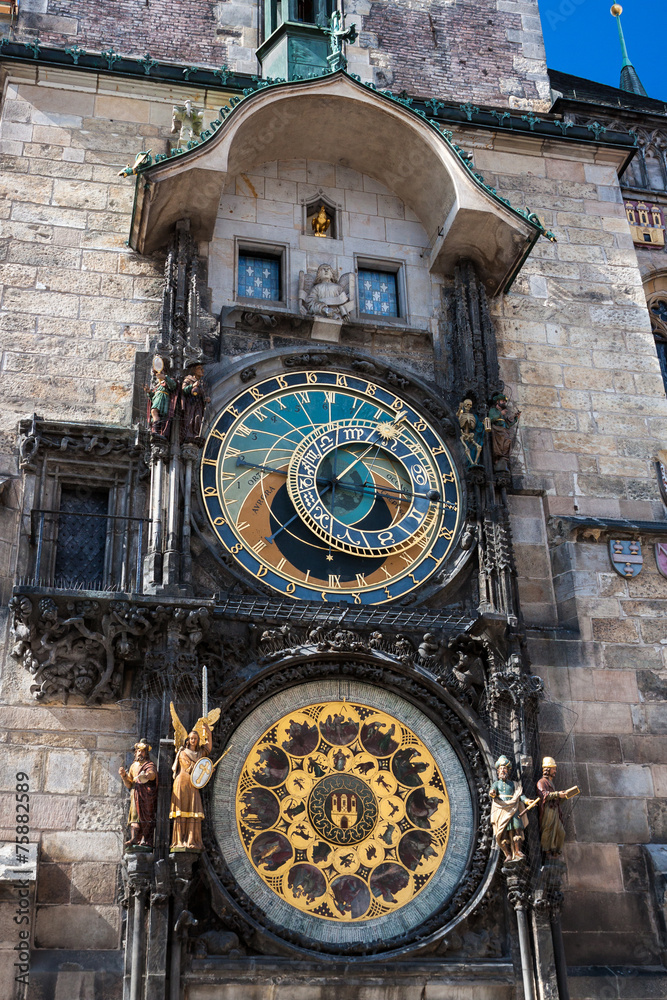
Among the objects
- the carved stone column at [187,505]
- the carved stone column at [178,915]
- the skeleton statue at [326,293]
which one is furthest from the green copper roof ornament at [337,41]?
the carved stone column at [178,915]

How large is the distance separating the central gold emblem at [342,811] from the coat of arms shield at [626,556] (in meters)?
2.49

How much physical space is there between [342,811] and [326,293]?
453 centimetres

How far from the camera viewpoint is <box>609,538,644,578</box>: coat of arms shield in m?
10.7

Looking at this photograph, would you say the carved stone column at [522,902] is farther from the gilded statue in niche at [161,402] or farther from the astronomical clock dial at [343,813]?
the gilded statue in niche at [161,402]

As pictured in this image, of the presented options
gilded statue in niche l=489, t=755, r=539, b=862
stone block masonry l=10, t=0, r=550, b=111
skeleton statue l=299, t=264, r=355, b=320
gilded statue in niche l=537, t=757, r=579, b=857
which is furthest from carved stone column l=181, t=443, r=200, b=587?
stone block masonry l=10, t=0, r=550, b=111

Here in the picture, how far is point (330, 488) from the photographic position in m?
10.3

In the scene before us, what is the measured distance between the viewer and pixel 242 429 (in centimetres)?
1038

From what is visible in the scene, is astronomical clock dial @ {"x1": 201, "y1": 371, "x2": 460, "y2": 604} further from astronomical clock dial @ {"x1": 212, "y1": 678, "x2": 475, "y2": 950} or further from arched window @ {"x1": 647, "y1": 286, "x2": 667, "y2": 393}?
arched window @ {"x1": 647, "y1": 286, "x2": 667, "y2": 393}

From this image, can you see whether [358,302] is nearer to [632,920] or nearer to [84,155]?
[84,155]

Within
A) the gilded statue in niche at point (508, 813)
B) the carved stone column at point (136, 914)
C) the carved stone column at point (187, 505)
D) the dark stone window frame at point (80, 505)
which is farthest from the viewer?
the dark stone window frame at point (80, 505)

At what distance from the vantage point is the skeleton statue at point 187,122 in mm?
11234

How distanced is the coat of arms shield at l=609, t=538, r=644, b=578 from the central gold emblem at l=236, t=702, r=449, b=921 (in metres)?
2.49

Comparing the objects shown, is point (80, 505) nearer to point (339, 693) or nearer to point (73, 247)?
point (73, 247)

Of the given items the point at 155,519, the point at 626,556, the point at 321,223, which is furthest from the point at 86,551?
the point at 626,556
